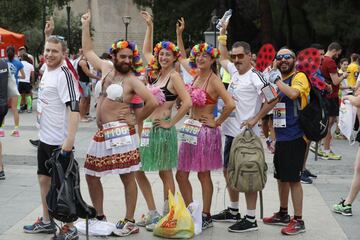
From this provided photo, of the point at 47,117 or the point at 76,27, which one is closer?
the point at 47,117

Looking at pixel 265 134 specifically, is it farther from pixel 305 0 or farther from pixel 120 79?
pixel 305 0

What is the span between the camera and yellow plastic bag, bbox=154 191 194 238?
553 cm

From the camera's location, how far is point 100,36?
4303 cm

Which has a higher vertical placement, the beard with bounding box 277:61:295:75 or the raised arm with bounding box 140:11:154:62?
the raised arm with bounding box 140:11:154:62

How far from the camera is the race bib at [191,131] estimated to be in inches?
230

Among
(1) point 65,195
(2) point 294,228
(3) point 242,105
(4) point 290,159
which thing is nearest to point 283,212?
(2) point 294,228

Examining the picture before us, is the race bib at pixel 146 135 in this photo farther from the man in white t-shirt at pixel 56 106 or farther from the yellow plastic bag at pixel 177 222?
the man in white t-shirt at pixel 56 106

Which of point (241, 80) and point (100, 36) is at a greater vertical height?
point (100, 36)

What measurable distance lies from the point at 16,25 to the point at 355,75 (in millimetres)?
23965

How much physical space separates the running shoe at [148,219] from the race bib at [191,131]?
A: 83 cm

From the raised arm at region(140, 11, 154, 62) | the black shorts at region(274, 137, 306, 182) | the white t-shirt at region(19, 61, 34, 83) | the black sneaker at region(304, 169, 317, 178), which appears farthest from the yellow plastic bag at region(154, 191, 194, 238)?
the white t-shirt at region(19, 61, 34, 83)

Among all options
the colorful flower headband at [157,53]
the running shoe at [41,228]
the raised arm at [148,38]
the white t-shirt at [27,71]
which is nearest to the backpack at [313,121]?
the colorful flower headband at [157,53]

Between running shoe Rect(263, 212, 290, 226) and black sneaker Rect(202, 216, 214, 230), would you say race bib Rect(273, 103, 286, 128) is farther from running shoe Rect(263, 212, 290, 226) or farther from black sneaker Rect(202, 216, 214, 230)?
black sneaker Rect(202, 216, 214, 230)

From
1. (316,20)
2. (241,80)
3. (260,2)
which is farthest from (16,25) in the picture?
(241,80)
